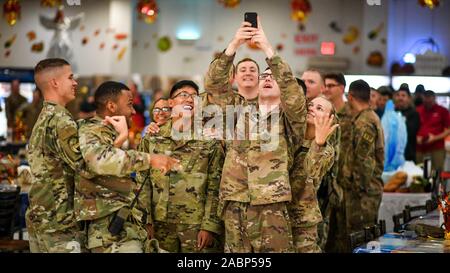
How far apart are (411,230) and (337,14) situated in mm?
10196

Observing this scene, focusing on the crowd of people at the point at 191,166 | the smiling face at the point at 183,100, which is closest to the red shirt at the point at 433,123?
the smiling face at the point at 183,100

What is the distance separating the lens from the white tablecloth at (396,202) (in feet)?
26.1

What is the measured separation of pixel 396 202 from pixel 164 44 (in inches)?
315

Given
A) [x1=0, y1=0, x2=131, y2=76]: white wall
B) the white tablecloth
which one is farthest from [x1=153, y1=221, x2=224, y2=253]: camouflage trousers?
[x1=0, y1=0, x2=131, y2=76]: white wall

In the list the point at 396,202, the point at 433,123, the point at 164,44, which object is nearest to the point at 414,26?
the point at 164,44

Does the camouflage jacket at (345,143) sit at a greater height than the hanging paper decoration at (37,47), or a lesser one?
lesser

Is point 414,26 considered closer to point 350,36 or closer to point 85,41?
point 350,36

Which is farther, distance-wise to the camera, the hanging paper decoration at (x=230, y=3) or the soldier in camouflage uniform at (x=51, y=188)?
the hanging paper decoration at (x=230, y=3)

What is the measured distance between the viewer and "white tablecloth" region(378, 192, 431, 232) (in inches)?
313

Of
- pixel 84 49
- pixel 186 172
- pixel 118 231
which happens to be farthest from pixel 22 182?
pixel 84 49

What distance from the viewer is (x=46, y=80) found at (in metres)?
4.68

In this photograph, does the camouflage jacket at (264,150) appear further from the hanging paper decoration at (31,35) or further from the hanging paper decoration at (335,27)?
the hanging paper decoration at (335,27)
